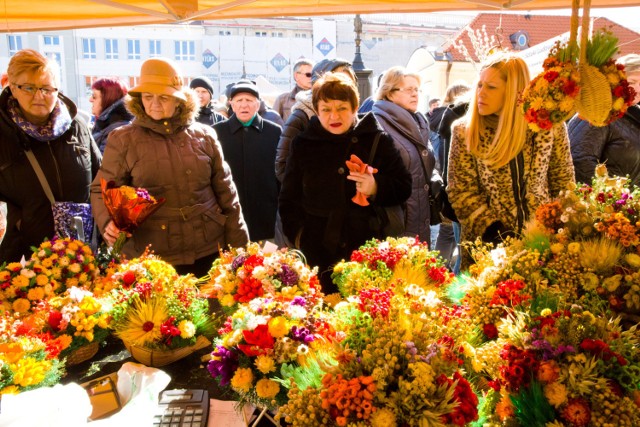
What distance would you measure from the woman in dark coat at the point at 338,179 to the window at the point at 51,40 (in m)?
21.8

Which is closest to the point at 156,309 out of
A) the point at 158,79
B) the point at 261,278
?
the point at 261,278

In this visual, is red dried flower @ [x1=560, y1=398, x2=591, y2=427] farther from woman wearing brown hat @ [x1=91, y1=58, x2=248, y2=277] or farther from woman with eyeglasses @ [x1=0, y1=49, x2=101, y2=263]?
woman with eyeglasses @ [x1=0, y1=49, x2=101, y2=263]

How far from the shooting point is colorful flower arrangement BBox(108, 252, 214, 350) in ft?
5.93

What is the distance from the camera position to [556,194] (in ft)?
8.89

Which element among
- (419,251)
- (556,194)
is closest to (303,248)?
(419,251)

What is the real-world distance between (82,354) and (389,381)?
120 centimetres

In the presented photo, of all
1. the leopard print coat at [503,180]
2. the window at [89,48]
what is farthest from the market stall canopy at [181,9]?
the window at [89,48]

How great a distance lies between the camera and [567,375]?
125 centimetres

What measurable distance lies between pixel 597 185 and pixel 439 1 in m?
1.61

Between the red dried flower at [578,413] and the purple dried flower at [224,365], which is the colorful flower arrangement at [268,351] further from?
the red dried flower at [578,413]

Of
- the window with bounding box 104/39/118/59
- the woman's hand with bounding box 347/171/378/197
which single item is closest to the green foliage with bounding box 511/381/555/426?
the woman's hand with bounding box 347/171/378/197

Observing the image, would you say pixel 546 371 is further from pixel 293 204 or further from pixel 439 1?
pixel 439 1

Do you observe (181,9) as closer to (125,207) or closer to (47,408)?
(125,207)

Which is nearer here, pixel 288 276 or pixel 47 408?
pixel 47 408
